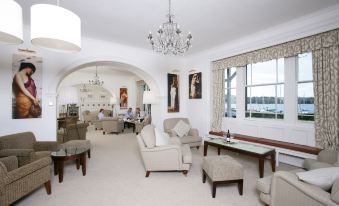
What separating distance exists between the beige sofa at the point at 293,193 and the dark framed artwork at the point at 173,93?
15.2 feet

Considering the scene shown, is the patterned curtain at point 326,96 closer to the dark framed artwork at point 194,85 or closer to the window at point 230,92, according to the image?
the window at point 230,92

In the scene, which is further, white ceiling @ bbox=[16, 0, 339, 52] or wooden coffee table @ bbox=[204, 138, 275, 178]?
wooden coffee table @ bbox=[204, 138, 275, 178]

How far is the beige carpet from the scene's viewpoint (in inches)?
105

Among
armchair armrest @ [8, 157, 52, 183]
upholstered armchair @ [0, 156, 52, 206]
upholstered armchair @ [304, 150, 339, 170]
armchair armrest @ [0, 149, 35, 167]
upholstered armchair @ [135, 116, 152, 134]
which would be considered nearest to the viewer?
upholstered armchair @ [0, 156, 52, 206]

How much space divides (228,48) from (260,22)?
1.48 metres

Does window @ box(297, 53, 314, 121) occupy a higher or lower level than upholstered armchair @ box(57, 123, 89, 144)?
higher

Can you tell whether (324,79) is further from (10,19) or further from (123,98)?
(123,98)

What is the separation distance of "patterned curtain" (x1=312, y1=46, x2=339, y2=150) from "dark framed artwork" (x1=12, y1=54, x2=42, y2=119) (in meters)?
6.26

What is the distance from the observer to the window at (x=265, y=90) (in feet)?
14.9

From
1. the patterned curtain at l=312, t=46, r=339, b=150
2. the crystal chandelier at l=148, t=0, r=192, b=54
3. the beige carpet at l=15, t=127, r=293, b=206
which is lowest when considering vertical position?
the beige carpet at l=15, t=127, r=293, b=206

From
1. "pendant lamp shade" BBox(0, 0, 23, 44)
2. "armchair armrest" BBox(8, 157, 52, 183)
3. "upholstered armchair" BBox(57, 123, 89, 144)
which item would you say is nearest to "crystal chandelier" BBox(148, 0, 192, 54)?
"pendant lamp shade" BBox(0, 0, 23, 44)

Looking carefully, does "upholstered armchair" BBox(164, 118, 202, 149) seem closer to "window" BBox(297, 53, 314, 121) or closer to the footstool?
the footstool

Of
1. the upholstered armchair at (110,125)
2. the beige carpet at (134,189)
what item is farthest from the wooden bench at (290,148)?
the upholstered armchair at (110,125)

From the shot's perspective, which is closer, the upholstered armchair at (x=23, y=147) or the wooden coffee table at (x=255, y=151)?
the upholstered armchair at (x=23, y=147)
